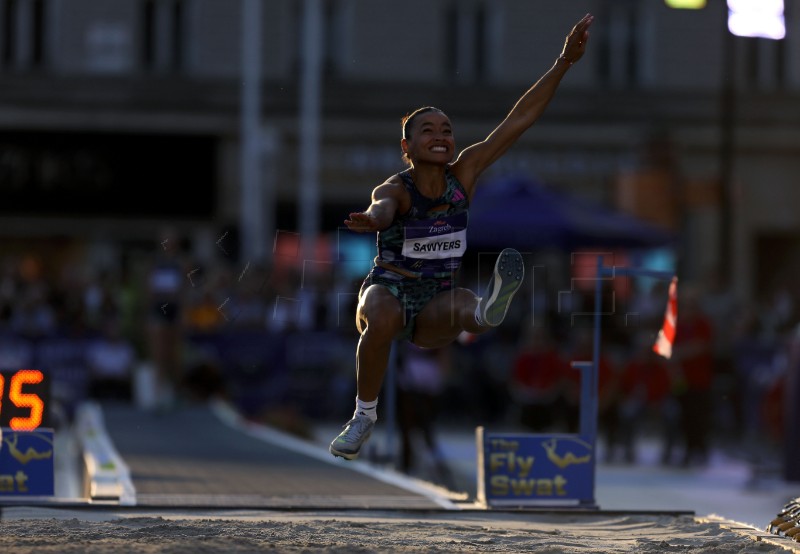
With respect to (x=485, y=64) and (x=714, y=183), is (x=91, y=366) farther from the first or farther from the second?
(x=485, y=64)

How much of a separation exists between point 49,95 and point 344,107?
213 inches

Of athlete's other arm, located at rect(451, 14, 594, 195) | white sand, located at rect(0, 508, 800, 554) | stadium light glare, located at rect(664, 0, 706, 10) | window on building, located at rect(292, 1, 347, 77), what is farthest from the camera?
window on building, located at rect(292, 1, 347, 77)

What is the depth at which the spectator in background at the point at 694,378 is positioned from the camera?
17.6 m

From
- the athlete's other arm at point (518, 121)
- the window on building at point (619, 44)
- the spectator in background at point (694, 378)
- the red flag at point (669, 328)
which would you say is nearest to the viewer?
the athlete's other arm at point (518, 121)

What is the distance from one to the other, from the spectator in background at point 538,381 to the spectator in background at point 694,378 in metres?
1.28

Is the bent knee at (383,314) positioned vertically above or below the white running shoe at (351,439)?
above

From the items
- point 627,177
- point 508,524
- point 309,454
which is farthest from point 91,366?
point 508,524

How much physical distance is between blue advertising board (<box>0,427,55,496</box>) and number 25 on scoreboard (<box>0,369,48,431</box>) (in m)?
0.83

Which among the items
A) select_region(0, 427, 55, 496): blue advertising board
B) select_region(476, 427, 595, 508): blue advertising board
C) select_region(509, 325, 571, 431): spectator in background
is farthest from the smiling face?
select_region(509, 325, 571, 431): spectator in background

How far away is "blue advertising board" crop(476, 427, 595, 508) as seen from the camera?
10711mm

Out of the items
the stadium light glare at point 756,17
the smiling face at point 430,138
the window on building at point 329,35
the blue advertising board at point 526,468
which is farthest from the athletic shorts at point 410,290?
the window on building at point 329,35

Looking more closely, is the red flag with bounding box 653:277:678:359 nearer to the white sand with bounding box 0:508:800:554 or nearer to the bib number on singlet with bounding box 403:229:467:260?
the white sand with bounding box 0:508:800:554

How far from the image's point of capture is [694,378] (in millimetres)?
17781

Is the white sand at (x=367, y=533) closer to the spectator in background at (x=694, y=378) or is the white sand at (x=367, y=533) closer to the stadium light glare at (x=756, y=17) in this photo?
the stadium light glare at (x=756, y=17)
